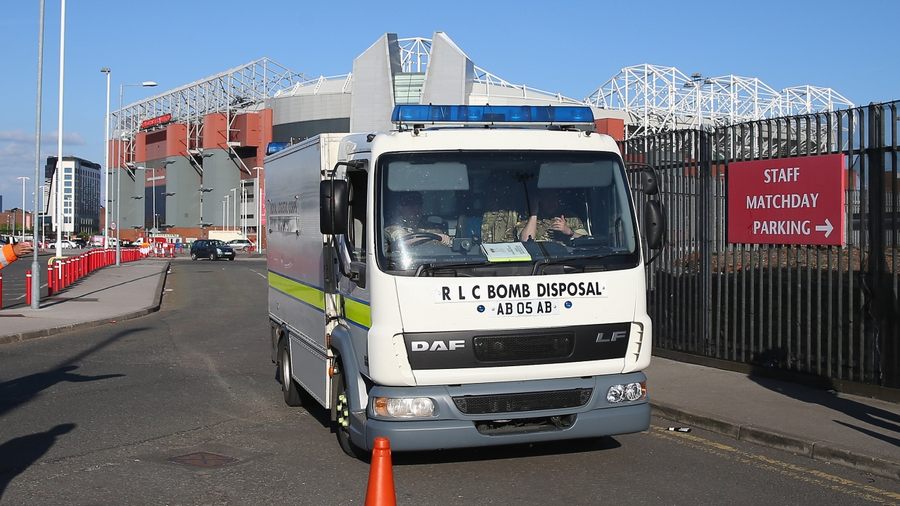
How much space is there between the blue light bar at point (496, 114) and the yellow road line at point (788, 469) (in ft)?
9.82

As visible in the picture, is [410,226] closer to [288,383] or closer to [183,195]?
[288,383]

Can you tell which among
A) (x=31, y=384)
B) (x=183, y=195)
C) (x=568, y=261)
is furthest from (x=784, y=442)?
(x=183, y=195)

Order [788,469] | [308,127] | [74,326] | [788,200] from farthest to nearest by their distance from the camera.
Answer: [308,127]
[74,326]
[788,200]
[788,469]

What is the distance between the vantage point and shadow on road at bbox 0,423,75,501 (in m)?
6.98

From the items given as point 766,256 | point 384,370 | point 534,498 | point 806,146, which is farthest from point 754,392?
point 384,370

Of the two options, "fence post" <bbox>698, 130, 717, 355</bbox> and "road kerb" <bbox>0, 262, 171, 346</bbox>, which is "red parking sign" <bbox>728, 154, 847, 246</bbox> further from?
"road kerb" <bbox>0, 262, 171, 346</bbox>

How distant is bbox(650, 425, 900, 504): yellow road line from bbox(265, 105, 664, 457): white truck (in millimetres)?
1082

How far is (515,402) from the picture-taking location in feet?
21.5

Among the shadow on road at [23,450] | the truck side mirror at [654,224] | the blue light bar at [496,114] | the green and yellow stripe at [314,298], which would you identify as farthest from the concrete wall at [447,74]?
the truck side mirror at [654,224]

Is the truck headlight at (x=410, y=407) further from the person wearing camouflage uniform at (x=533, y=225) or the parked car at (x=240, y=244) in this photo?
the parked car at (x=240, y=244)

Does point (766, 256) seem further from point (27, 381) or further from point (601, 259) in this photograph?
point (27, 381)

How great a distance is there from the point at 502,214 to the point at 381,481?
2.82m

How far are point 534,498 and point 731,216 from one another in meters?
6.31

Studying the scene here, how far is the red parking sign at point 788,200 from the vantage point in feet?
32.6
